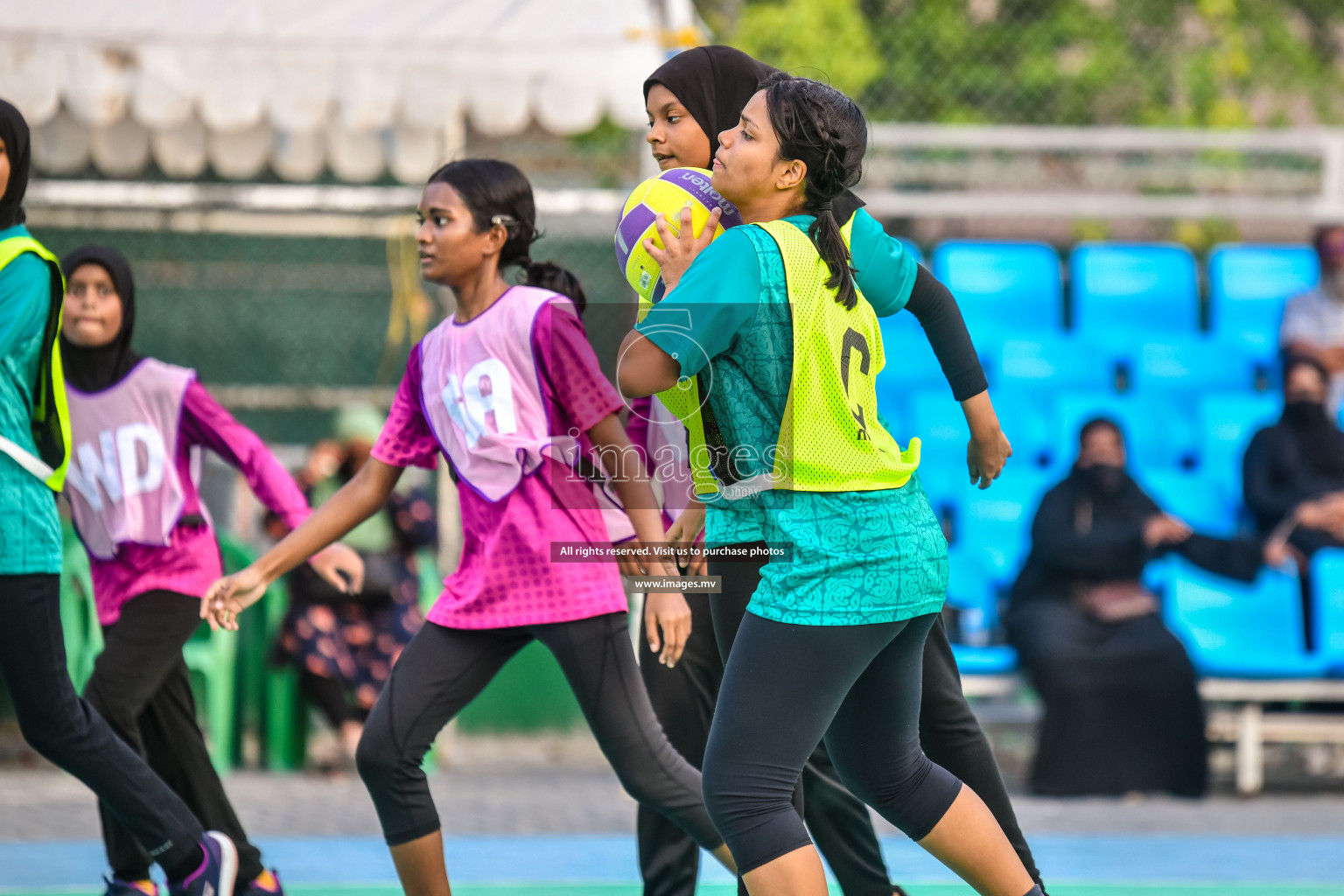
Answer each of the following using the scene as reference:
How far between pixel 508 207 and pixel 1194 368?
5.59m

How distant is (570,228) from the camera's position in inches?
340

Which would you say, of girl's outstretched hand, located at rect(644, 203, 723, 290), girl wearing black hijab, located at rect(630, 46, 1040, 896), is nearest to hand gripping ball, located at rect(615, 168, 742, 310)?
girl's outstretched hand, located at rect(644, 203, 723, 290)

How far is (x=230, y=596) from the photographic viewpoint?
3639mm

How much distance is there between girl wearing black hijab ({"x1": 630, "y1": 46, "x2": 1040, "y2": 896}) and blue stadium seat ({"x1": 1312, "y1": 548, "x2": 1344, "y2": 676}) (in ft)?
14.3

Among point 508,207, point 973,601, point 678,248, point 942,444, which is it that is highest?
point 508,207

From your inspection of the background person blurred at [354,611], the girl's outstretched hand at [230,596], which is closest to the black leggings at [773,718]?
the girl's outstretched hand at [230,596]

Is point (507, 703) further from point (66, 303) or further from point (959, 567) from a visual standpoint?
point (66, 303)

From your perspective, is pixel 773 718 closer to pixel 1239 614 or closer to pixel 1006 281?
pixel 1239 614

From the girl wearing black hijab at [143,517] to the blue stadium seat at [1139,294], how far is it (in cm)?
555

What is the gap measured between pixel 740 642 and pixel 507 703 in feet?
17.6

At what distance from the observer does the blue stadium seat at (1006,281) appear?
872 cm

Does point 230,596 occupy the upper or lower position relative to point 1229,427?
lower

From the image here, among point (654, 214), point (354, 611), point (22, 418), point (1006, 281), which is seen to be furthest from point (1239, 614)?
point (22, 418)

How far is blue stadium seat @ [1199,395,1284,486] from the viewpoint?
8.24 m
